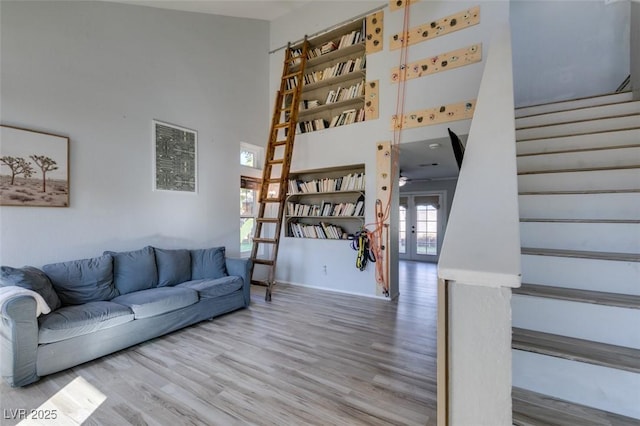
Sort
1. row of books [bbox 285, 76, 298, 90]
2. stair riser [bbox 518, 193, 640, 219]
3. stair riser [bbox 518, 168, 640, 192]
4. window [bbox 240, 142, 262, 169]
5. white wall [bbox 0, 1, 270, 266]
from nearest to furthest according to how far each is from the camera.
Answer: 1. stair riser [bbox 518, 193, 640, 219]
2. stair riser [bbox 518, 168, 640, 192]
3. white wall [bbox 0, 1, 270, 266]
4. window [bbox 240, 142, 262, 169]
5. row of books [bbox 285, 76, 298, 90]

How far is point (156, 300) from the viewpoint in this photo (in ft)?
8.31

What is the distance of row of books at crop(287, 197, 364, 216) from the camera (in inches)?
166

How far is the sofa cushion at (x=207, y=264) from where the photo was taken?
340 cm

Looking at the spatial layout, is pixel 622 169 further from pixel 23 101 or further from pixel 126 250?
pixel 23 101

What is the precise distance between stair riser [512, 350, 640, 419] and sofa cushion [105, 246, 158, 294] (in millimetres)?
3238

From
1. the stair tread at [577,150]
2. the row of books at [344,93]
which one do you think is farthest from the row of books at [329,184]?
the stair tread at [577,150]

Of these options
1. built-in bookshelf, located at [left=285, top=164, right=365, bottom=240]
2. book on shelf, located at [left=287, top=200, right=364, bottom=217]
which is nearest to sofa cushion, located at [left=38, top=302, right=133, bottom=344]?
built-in bookshelf, located at [left=285, top=164, right=365, bottom=240]

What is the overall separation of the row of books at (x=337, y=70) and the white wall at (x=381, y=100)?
23 cm

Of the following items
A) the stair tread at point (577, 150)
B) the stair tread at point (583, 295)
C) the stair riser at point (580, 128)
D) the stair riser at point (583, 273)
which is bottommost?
the stair tread at point (583, 295)

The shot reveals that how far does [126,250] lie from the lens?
3.13 m

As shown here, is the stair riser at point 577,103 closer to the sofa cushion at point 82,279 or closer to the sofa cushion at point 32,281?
the sofa cushion at point 82,279

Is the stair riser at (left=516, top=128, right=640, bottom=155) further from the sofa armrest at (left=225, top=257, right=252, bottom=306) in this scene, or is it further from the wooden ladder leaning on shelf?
the sofa armrest at (left=225, top=257, right=252, bottom=306)

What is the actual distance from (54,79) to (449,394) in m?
3.93

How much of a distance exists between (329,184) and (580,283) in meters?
3.40
